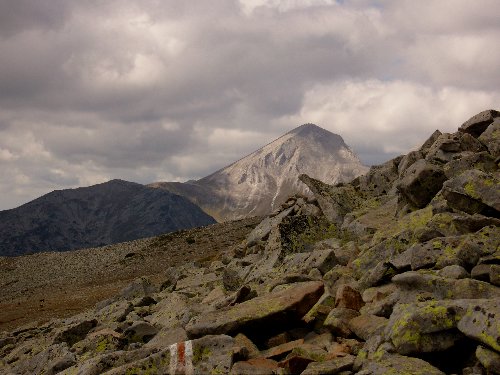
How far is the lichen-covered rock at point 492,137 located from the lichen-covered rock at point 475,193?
8.00 m

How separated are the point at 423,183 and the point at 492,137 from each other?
7350 millimetres

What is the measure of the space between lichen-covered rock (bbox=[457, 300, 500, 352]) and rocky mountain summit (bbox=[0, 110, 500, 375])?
2 cm

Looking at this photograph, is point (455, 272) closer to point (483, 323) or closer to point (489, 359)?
point (483, 323)

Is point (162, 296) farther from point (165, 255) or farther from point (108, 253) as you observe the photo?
point (108, 253)

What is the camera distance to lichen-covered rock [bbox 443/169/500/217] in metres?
15.7

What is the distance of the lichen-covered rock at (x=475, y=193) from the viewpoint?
15.7 m

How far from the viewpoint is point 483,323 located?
28.5 ft

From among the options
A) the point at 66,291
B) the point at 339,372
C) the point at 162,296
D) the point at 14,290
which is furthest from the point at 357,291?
the point at 14,290

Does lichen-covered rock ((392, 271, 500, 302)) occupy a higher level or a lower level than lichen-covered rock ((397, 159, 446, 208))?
lower

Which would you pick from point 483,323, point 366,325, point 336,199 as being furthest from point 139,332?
point 336,199

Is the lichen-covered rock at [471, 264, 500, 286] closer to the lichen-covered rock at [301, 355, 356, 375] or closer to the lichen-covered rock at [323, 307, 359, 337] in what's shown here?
the lichen-covered rock at [323, 307, 359, 337]

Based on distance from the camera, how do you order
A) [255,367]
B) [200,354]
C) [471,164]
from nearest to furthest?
[255,367]
[200,354]
[471,164]

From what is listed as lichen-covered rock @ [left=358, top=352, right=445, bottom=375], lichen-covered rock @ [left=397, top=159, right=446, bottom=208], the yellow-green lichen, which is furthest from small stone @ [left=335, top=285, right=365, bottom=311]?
lichen-covered rock @ [left=397, top=159, right=446, bottom=208]

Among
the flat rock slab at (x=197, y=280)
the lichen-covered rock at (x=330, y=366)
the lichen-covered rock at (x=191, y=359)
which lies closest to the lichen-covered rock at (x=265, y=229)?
the flat rock slab at (x=197, y=280)
